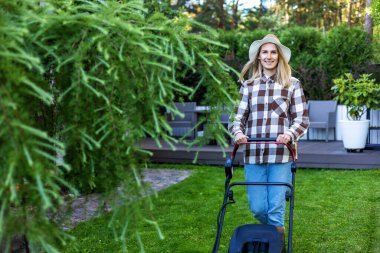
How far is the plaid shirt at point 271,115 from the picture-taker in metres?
4.14

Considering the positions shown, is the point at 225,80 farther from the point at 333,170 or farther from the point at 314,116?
the point at 314,116

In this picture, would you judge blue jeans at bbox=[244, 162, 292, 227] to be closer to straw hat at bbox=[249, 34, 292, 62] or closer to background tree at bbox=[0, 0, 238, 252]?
straw hat at bbox=[249, 34, 292, 62]

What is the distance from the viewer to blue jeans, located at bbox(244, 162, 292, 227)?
163 inches

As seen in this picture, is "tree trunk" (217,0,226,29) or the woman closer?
the woman

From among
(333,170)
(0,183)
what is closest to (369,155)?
(333,170)

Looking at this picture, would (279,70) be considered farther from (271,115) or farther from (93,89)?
(93,89)

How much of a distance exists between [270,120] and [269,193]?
517 millimetres

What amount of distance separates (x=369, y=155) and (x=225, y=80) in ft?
23.1

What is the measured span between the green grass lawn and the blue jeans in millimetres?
711

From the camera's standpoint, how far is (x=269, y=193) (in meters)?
4.20

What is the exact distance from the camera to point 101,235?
5309 millimetres

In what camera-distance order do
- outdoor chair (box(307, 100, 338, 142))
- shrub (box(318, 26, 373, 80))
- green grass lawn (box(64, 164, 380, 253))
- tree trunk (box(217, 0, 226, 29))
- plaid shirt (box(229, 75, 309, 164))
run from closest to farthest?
plaid shirt (box(229, 75, 309, 164)), green grass lawn (box(64, 164, 380, 253)), outdoor chair (box(307, 100, 338, 142)), shrub (box(318, 26, 373, 80)), tree trunk (box(217, 0, 226, 29))

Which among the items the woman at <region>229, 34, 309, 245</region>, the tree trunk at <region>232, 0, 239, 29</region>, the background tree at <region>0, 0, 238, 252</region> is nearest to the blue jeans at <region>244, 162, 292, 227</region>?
the woman at <region>229, 34, 309, 245</region>

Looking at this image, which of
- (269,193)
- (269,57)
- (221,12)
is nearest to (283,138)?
(269,193)
